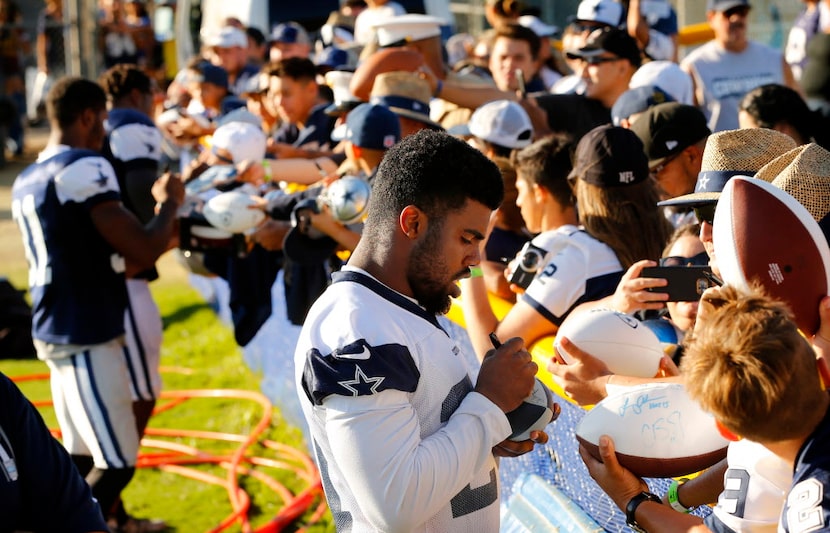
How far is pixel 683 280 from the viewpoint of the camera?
307 cm

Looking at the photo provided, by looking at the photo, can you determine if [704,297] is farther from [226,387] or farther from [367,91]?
[226,387]

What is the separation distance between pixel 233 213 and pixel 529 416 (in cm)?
275

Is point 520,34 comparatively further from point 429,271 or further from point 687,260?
point 429,271

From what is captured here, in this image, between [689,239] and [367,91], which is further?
[367,91]

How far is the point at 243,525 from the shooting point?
5.57 metres

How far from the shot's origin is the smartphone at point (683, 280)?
2.99m

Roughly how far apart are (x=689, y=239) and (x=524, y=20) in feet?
20.0

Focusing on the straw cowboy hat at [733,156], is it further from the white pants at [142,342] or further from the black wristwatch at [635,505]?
the white pants at [142,342]

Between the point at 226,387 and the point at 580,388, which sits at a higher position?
the point at 580,388

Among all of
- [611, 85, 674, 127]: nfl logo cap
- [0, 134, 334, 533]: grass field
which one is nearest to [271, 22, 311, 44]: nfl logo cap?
[0, 134, 334, 533]: grass field

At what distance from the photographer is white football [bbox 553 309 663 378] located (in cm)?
296

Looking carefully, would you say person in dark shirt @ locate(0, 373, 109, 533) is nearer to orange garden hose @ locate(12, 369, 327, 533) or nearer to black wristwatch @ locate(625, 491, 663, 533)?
black wristwatch @ locate(625, 491, 663, 533)

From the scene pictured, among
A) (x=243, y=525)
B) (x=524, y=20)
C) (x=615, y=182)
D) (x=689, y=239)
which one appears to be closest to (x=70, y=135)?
(x=243, y=525)

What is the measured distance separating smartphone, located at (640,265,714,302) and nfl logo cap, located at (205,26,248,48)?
8.70m
